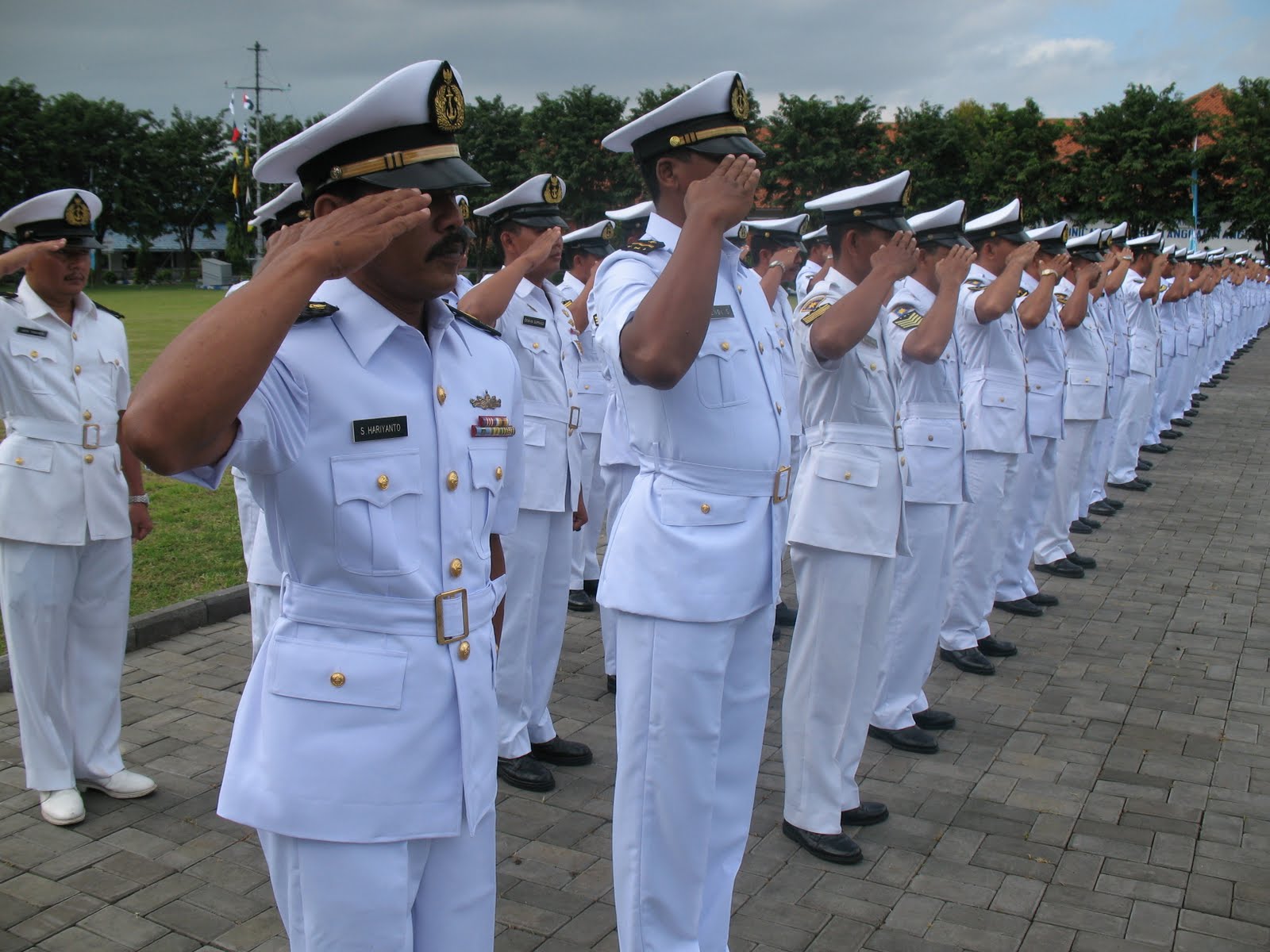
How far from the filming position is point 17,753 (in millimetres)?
4820

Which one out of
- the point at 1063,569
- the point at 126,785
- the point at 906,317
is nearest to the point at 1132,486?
the point at 1063,569

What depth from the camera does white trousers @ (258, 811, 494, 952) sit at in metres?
1.90

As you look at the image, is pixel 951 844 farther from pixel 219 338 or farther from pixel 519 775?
pixel 219 338

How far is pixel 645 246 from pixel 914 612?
8.36 ft

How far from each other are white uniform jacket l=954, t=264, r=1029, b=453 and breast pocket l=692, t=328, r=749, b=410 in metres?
3.53

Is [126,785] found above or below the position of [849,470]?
below

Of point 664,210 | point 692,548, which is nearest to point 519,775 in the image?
point 692,548

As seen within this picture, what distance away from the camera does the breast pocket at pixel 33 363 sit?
4.32 meters

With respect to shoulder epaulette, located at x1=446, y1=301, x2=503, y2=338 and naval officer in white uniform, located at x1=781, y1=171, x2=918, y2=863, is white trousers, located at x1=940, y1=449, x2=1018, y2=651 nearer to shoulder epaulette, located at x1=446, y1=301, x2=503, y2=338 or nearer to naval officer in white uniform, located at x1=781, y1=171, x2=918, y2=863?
naval officer in white uniform, located at x1=781, y1=171, x2=918, y2=863

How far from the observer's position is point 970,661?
20.1 ft

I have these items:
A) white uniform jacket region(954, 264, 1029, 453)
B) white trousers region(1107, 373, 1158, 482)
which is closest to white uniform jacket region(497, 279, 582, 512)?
white uniform jacket region(954, 264, 1029, 453)

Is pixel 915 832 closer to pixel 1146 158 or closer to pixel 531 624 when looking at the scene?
pixel 531 624

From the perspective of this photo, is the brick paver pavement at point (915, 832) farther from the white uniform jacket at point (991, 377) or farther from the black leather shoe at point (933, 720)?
the white uniform jacket at point (991, 377)

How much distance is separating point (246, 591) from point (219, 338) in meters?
5.55
